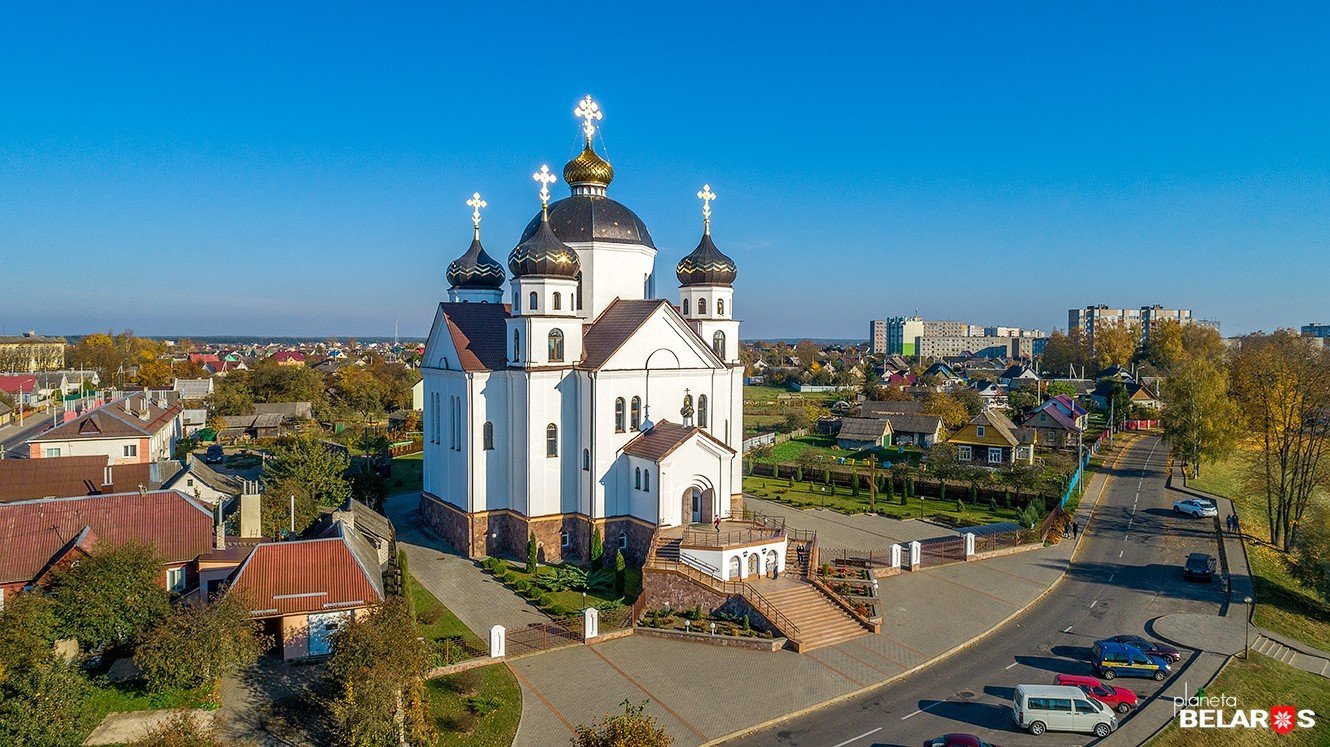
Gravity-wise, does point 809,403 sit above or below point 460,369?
below

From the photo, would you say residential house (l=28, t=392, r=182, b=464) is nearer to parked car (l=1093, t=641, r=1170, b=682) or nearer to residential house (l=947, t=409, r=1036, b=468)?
parked car (l=1093, t=641, r=1170, b=682)

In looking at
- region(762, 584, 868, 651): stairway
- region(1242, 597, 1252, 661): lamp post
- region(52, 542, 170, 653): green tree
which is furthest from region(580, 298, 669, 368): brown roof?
region(1242, 597, 1252, 661): lamp post

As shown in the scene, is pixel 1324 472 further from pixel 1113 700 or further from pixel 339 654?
pixel 339 654

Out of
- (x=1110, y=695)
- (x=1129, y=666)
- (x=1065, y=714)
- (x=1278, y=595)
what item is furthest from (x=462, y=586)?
(x=1278, y=595)

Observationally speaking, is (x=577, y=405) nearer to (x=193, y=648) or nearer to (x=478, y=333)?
(x=478, y=333)

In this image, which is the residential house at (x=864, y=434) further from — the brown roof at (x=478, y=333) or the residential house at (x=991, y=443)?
the brown roof at (x=478, y=333)

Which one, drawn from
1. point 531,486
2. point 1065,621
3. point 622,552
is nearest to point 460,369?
point 531,486

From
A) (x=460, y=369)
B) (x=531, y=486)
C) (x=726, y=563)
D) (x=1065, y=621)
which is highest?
(x=460, y=369)
